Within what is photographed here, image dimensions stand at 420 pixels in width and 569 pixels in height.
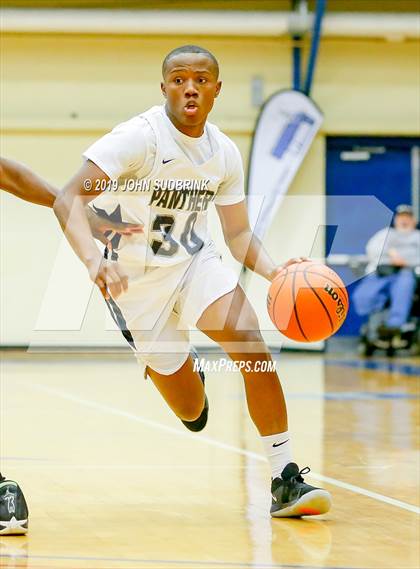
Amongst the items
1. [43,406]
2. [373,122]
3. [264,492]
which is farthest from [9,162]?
[373,122]

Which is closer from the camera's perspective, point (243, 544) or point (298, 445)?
point (243, 544)

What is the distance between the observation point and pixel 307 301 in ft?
15.3

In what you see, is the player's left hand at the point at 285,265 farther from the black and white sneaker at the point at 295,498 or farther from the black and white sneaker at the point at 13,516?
the black and white sneaker at the point at 13,516

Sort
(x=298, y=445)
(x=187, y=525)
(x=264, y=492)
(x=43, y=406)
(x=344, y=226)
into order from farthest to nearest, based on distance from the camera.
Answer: (x=344, y=226) → (x=43, y=406) → (x=298, y=445) → (x=264, y=492) → (x=187, y=525)

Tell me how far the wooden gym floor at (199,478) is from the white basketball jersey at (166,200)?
107 cm

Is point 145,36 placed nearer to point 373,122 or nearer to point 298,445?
point 373,122

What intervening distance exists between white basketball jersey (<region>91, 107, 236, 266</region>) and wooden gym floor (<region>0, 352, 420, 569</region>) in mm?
1067

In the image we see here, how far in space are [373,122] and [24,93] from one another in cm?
467

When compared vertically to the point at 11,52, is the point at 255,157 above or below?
below

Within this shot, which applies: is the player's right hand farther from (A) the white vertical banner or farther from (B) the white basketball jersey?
(A) the white vertical banner

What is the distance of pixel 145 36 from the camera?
15328 mm

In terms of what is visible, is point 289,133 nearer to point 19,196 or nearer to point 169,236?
point 169,236

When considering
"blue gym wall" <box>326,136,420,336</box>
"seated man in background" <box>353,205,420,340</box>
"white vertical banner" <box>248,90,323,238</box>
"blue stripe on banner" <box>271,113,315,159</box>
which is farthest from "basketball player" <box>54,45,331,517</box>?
"blue gym wall" <box>326,136,420,336</box>

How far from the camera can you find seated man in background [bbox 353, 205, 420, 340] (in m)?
14.1
